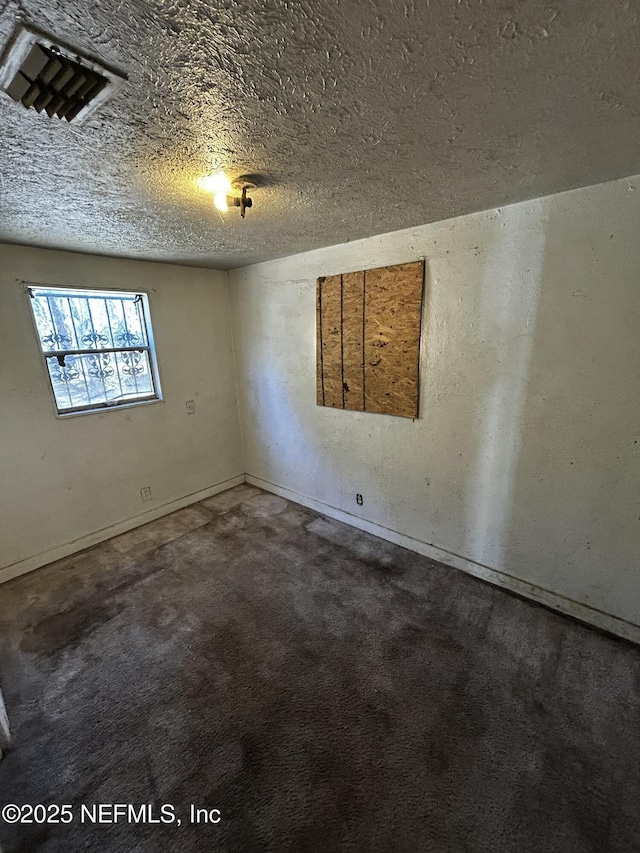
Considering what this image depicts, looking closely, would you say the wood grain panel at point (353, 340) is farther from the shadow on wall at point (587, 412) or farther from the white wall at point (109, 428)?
the white wall at point (109, 428)

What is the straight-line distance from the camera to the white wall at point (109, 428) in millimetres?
2454

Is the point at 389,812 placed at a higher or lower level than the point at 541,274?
lower

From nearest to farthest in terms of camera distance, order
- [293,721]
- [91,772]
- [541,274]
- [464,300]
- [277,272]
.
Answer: [91,772] → [293,721] → [541,274] → [464,300] → [277,272]

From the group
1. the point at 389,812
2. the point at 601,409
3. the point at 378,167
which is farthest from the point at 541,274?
the point at 389,812

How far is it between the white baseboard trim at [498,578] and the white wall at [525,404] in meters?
0.02

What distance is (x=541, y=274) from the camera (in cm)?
185

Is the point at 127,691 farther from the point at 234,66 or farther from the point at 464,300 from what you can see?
the point at 464,300

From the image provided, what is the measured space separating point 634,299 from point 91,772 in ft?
10.0

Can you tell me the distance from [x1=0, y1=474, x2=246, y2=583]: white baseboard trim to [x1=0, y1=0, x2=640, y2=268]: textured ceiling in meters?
2.27

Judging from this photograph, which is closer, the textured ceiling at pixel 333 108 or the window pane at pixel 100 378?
the textured ceiling at pixel 333 108

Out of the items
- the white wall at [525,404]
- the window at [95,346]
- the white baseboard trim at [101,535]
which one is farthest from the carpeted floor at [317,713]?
the window at [95,346]

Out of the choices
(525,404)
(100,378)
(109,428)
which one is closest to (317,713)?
(525,404)

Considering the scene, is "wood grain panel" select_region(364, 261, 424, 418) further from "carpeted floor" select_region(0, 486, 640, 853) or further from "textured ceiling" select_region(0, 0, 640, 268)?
"carpeted floor" select_region(0, 486, 640, 853)

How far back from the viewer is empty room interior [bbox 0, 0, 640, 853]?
0.92 metres
